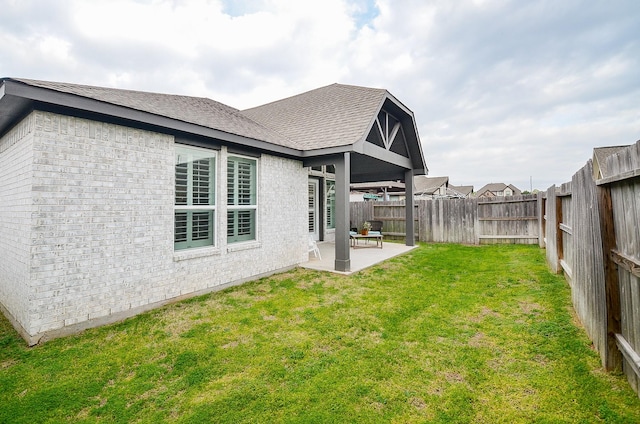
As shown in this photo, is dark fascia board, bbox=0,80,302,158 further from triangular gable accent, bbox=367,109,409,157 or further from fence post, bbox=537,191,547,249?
fence post, bbox=537,191,547,249

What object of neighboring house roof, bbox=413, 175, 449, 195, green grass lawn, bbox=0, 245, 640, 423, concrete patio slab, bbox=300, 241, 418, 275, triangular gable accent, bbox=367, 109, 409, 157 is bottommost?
green grass lawn, bbox=0, 245, 640, 423

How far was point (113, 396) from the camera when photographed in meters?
2.41

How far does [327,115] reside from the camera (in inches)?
328

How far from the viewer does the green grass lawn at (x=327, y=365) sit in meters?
2.17

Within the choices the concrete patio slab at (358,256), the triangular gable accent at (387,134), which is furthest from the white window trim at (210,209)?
the triangular gable accent at (387,134)

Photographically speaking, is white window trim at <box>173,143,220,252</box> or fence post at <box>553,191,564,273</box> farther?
fence post at <box>553,191,564,273</box>

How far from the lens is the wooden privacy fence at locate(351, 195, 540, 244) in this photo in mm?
10445

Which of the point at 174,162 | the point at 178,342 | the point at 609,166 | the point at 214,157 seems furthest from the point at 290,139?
the point at 609,166

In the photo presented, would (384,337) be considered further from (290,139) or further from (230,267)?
(290,139)

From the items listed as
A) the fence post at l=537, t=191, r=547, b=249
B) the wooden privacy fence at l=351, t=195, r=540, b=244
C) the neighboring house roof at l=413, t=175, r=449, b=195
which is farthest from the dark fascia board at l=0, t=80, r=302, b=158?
the neighboring house roof at l=413, t=175, r=449, b=195

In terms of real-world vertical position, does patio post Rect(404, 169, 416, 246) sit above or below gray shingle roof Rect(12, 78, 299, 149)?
below

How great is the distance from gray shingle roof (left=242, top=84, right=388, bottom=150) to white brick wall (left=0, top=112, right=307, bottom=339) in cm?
376

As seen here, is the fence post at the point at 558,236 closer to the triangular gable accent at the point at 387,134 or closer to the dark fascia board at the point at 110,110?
the triangular gable accent at the point at 387,134

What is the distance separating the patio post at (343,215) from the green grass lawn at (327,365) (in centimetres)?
170
